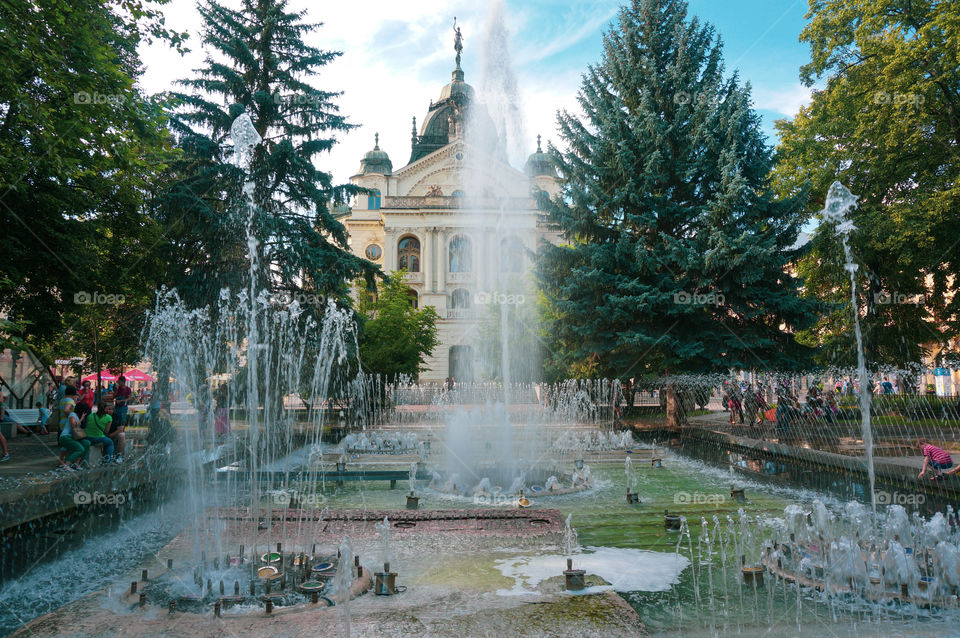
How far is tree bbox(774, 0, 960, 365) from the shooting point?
15.6 meters

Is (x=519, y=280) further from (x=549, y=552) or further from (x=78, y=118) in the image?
(x=549, y=552)

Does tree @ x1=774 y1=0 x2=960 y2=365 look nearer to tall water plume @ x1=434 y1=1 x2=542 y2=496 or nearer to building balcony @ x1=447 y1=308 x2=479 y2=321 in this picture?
tall water plume @ x1=434 y1=1 x2=542 y2=496

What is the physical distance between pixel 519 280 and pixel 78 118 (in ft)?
60.8

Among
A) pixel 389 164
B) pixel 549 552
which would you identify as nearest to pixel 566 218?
pixel 549 552

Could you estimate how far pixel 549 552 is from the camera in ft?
18.6

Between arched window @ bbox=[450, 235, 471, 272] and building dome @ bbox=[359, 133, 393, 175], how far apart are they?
9.73 meters

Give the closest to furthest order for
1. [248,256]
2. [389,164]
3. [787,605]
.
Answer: [787,605] < [248,256] < [389,164]

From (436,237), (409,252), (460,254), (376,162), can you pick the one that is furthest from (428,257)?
(376,162)

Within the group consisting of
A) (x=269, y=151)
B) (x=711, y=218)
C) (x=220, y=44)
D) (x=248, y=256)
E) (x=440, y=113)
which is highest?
(x=440, y=113)

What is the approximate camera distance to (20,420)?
14.8 m

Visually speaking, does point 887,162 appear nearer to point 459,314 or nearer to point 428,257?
point 459,314

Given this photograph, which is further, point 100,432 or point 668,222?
point 668,222

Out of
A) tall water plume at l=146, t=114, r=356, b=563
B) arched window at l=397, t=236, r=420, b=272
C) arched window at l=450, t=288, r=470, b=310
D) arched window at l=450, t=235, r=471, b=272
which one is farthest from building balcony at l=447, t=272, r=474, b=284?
tall water plume at l=146, t=114, r=356, b=563

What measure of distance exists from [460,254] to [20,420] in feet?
108
